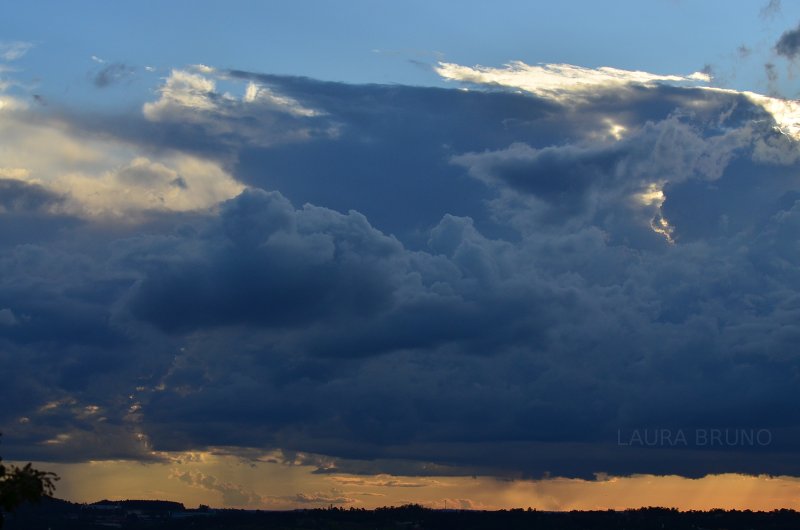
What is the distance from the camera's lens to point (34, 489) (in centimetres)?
8656

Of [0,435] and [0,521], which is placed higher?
[0,435]

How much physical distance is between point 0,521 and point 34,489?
499 centimetres

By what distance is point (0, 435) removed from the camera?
8719cm

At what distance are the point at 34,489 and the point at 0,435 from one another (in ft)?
15.3

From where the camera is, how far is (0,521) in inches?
3506
